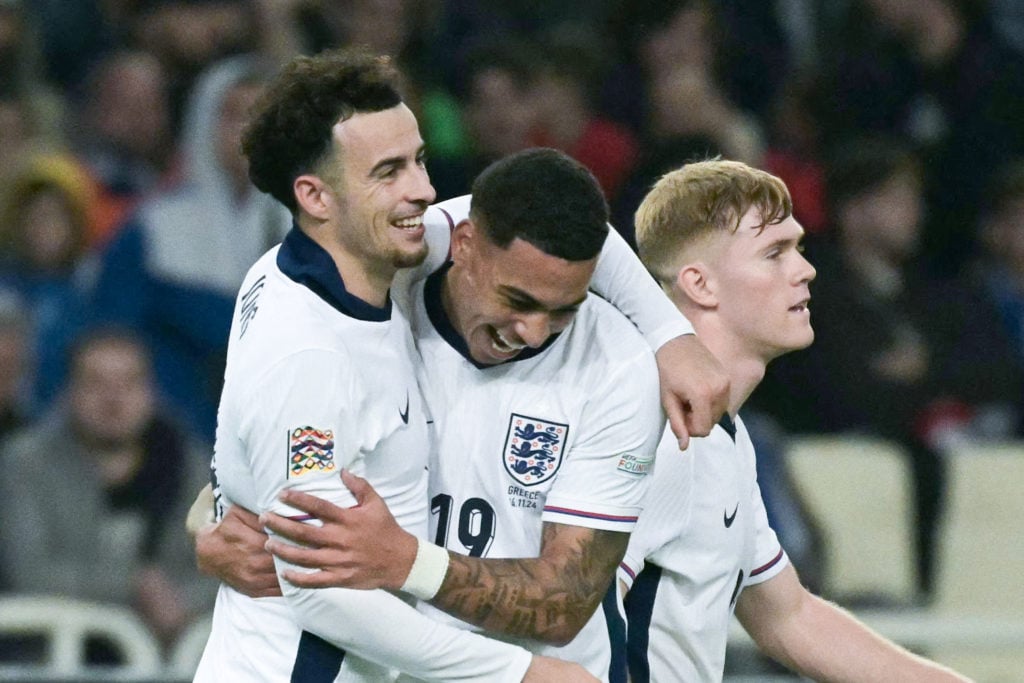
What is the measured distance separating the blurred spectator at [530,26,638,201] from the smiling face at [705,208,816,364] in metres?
3.36

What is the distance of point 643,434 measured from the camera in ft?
11.1

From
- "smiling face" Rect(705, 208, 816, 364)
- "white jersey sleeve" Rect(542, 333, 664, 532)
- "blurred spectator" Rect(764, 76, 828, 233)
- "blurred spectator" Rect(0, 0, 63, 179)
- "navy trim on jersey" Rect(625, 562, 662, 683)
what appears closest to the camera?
"white jersey sleeve" Rect(542, 333, 664, 532)

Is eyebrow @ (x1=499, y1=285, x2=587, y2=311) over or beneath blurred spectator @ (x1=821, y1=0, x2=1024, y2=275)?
over

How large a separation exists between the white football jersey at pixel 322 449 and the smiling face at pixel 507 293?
128 millimetres

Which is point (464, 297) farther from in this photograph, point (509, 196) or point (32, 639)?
point (32, 639)

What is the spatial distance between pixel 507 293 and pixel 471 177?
386cm

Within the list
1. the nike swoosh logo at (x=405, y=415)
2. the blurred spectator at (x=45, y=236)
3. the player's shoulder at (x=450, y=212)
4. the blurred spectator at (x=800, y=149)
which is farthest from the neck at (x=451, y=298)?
the blurred spectator at (x=800, y=149)

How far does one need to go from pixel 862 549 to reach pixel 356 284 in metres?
3.81

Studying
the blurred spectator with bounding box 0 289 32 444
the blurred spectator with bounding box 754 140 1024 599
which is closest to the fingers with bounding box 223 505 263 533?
the blurred spectator with bounding box 0 289 32 444

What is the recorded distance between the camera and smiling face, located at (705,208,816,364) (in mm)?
3773

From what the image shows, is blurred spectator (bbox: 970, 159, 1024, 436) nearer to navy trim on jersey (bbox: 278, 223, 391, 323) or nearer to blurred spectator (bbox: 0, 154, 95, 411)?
blurred spectator (bbox: 0, 154, 95, 411)

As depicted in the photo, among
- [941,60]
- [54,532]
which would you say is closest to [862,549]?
[941,60]

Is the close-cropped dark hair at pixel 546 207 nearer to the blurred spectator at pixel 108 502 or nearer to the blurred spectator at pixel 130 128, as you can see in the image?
the blurred spectator at pixel 108 502

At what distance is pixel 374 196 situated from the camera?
3.28 metres
